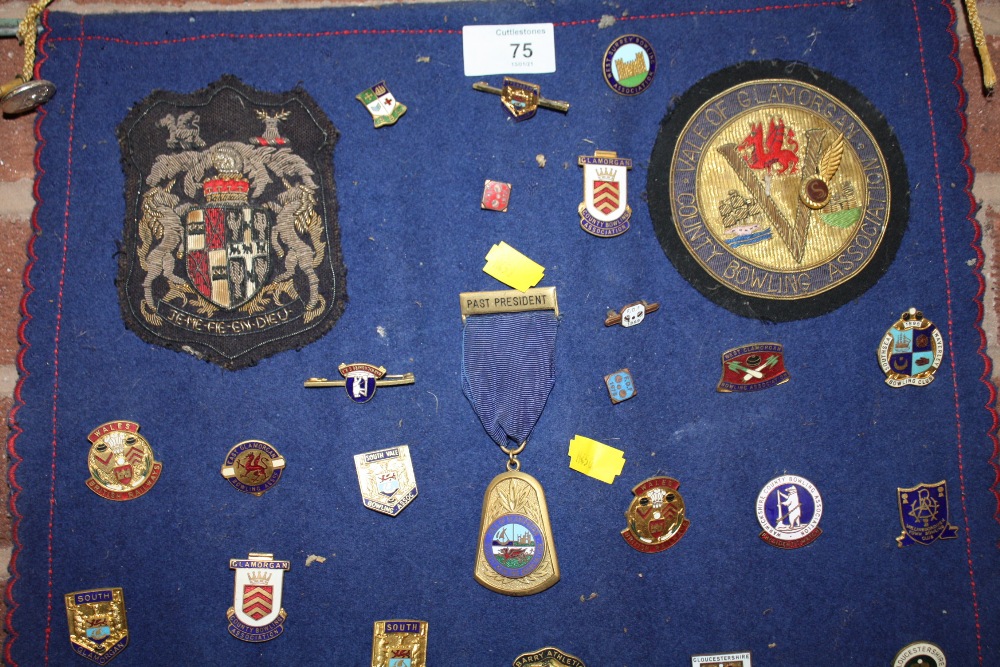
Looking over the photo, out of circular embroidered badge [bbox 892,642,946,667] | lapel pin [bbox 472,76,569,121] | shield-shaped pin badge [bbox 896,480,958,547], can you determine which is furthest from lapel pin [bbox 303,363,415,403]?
circular embroidered badge [bbox 892,642,946,667]

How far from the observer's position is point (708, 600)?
168 centimetres

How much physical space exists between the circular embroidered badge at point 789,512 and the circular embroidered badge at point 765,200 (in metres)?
0.41

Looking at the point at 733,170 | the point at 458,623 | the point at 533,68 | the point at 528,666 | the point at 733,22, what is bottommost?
the point at 528,666

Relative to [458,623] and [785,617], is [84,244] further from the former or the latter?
[785,617]

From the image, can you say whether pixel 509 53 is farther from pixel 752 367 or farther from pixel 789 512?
pixel 789 512

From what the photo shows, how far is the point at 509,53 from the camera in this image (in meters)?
1.67

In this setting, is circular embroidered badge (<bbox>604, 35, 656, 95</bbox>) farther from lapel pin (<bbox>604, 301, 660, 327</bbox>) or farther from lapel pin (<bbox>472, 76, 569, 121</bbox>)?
lapel pin (<bbox>604, 301, 660, 327</bbox>)

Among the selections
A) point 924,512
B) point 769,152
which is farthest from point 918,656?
point 769,152

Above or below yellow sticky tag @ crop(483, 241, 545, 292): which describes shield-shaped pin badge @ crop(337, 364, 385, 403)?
below

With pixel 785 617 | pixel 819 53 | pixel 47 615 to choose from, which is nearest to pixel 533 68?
pixel 819 53

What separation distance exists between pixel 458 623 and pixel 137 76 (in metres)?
1.53

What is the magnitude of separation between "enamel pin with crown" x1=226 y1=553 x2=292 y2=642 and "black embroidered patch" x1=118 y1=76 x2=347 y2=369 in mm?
474

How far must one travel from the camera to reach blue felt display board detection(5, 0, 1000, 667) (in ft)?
5.40

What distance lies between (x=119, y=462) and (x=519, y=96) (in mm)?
1286
